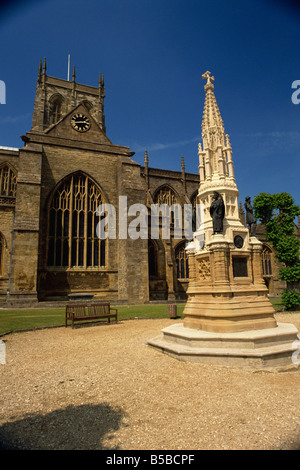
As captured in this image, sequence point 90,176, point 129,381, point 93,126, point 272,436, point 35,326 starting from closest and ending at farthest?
1. point 272,436
2. point 129,381
3. point 35,326
4. point 90,176
5. point 93,126

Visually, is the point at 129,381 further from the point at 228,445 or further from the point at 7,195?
the point at 7,195

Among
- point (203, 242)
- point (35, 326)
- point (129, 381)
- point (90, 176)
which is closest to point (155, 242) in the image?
point (90, 176)

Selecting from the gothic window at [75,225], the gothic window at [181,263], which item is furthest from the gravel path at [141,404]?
the gothic window at [181,263]

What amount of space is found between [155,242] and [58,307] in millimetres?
12366

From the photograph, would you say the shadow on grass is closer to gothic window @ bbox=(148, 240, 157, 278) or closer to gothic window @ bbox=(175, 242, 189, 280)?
gothic window @ bbox=(148, 240, 157, 278)

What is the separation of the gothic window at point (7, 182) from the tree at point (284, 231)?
21.2 metres

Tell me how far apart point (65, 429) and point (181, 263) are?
27478 millimetres

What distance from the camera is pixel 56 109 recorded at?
127 feet

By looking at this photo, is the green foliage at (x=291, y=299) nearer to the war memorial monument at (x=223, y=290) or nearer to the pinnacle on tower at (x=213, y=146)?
the war memorial monument at (x=223, y=290)

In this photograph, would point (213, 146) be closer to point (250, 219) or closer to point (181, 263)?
point (250, 219)

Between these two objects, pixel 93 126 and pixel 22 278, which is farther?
pixel 93 126

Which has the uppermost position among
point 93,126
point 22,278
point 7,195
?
point 93,126

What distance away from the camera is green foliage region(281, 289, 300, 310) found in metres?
16.5
